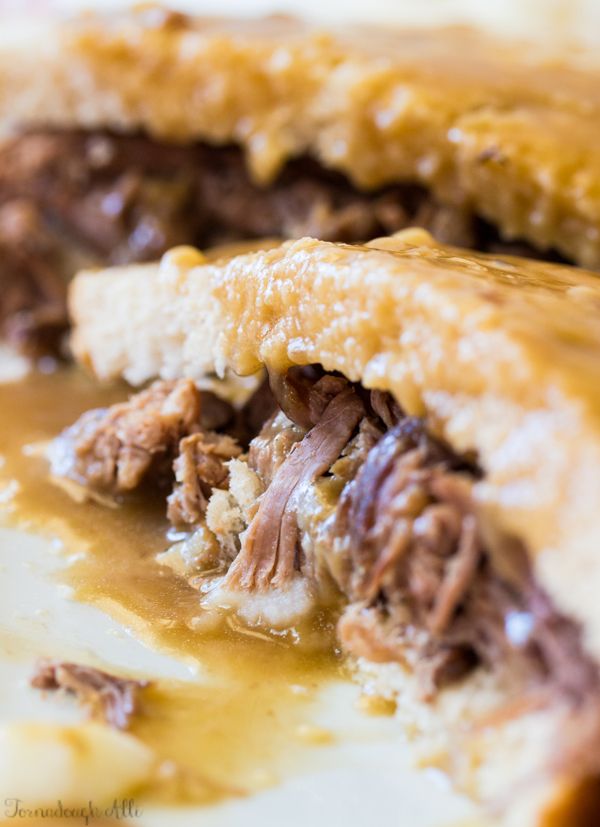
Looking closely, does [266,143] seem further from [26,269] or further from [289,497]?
[289,497]

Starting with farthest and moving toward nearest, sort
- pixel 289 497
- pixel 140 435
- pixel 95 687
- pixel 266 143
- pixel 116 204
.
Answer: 1. pixel 116 204
2. pixel 266 143
3. pixel 140 435
4. pixel 289 497
5. pixel 95 687

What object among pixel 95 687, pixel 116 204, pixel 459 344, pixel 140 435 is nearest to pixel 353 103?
pixel 116 204

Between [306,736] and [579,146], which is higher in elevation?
[579,146]

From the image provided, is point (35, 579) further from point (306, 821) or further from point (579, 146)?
point (579, 146)

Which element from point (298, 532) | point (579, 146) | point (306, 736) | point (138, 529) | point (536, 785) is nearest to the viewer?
point (536, 785)

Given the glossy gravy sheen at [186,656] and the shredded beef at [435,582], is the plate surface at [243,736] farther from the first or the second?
the shredded beef at [435,582]

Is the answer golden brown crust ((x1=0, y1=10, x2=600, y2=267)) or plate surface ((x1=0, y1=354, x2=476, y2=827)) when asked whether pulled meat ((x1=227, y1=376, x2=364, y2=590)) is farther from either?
golden brown crust ((x1=0, y1=10, x2=600, y2=267))

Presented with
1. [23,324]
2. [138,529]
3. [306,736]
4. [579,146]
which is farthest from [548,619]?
[23,324]
